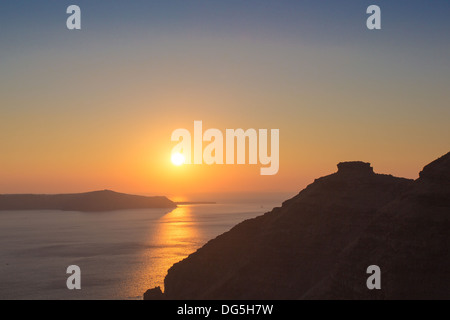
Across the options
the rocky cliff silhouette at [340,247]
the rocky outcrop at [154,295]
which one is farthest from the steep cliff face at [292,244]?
the rocky outcrop at [154,295]

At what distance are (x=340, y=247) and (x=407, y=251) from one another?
9683mm

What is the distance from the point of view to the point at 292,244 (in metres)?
57.6

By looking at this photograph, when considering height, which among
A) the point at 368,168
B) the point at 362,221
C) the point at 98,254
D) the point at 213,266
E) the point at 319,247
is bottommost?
the point at 98,254

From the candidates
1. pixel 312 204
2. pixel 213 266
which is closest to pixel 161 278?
pixel 213 266

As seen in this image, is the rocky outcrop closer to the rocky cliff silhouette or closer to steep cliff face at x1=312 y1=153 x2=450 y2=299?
the rocky cliff silhouette

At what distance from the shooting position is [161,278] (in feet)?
370

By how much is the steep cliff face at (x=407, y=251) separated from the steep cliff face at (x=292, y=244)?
11.7 ft

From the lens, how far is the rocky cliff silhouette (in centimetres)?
4512

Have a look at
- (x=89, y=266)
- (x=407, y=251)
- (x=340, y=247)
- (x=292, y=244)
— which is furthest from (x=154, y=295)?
(x=89, y=266)

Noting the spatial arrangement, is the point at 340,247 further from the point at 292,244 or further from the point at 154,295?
the point at 154,295

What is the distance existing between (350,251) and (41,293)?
76.3 m

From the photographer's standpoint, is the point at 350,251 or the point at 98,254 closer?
the point at 350,251

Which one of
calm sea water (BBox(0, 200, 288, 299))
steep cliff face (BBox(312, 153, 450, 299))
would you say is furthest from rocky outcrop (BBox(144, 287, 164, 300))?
calm sea water (BBox(0, 200, 288, 299))

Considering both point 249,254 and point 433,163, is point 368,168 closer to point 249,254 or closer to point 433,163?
point 433,163
